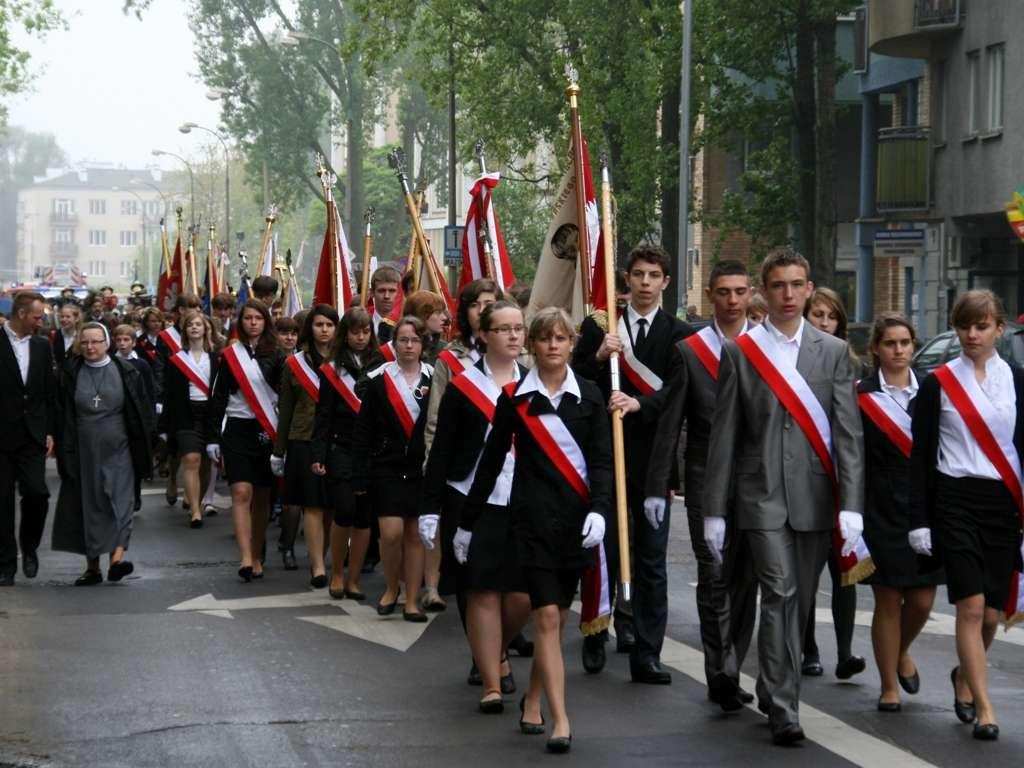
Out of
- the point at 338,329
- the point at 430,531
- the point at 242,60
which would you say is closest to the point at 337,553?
the point at 338,329

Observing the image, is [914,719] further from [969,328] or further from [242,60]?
[242,60]

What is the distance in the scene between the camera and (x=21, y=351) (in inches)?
534

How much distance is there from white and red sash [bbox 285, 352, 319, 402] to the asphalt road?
1.35 m

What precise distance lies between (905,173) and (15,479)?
25.0 m

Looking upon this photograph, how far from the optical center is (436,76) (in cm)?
3997

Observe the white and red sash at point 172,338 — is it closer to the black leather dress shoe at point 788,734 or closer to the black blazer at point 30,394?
the black blazer at point 30,394

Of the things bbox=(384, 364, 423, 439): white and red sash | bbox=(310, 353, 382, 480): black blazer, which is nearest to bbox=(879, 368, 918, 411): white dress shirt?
bbox=(384, 364, 423, 439): white and red sash

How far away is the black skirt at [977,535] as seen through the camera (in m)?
8.18

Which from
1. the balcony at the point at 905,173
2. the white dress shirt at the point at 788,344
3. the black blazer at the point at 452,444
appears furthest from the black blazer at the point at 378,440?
the balcony at the point at 905,173

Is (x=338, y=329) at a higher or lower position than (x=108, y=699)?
higher

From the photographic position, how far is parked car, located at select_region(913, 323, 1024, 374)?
19078 mm

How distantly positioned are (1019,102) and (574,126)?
21.7m

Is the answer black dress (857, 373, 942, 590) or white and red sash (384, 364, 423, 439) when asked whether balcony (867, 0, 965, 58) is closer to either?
white and red sash (384, 364, 423, 439)

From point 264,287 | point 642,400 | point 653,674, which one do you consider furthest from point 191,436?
point 653,674
